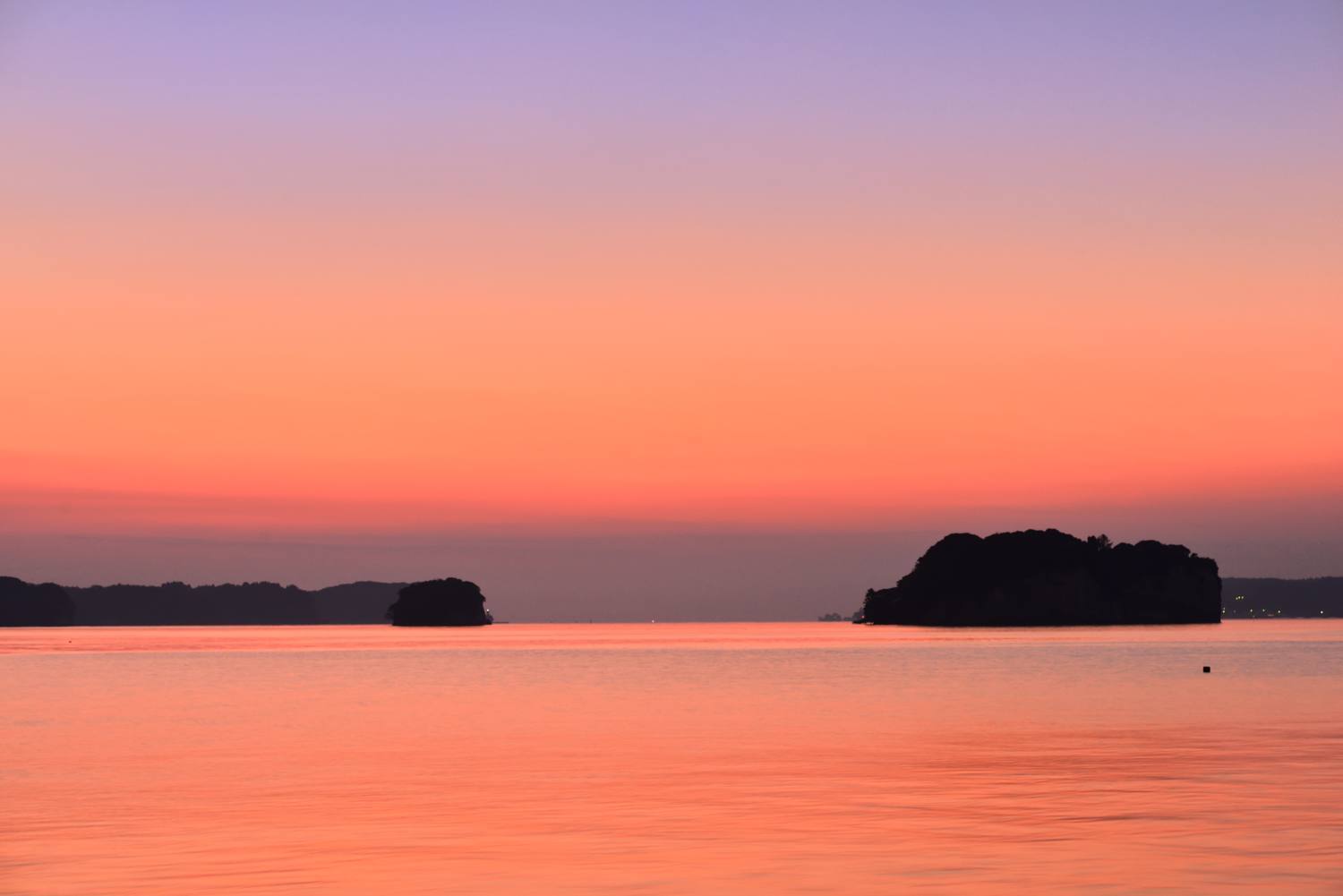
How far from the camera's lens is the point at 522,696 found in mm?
83688

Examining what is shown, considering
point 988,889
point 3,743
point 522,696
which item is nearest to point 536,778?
point 988,889

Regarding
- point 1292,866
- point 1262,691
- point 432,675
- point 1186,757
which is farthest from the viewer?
point 432,675

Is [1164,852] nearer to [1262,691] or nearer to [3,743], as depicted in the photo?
[3,743]

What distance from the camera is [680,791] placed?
38688mm

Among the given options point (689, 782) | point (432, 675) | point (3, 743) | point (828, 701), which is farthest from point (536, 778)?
point (432, 675)

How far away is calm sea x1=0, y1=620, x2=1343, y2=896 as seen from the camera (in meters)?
26.6

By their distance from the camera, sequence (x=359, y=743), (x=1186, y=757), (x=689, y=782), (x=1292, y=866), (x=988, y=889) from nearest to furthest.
A: (x=988, y=889) → (x=1292, y=866) → (x=689, y=782) → (x=1186, y=757) → (x=359, y=743)

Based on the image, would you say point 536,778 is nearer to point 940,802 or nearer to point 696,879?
point 940,802

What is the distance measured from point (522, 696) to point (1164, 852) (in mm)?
58600

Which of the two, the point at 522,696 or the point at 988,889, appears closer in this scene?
the point at 988,889

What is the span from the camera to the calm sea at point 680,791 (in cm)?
2662

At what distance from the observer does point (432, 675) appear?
4459 inches

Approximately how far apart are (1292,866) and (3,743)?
44.7 m

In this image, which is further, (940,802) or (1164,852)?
(940,802)
